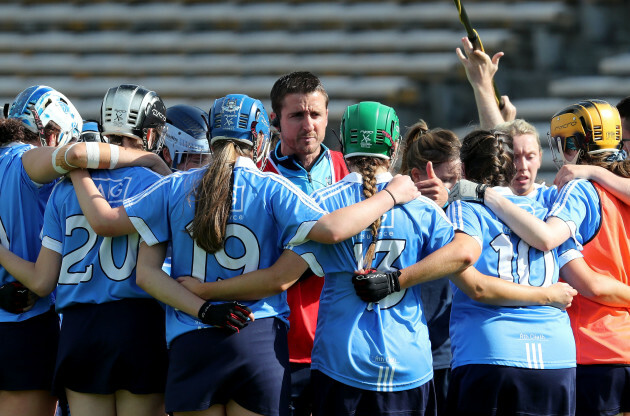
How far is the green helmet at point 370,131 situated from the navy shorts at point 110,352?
3.28 ft

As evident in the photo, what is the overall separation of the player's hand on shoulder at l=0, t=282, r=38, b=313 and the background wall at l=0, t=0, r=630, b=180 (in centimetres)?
625

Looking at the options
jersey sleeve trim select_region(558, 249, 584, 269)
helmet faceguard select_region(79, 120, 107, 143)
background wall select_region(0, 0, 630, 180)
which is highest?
background wall select_region(0, 0, 630, 180)

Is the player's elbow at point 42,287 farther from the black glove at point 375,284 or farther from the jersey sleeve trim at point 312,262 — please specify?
the black glove at point 375,284

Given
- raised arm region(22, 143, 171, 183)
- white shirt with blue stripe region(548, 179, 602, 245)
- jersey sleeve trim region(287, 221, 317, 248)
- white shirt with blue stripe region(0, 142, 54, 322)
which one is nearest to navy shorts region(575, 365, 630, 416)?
white shirt with blue stripe region(548, 179, 602, 245)

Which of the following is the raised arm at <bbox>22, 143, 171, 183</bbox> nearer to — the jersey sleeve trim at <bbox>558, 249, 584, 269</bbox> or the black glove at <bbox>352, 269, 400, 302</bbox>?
the black glove at <bbox>352, 269, 400, 302</bbox>

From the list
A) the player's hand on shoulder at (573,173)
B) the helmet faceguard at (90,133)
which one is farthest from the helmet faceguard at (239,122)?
the helmet faceguard at (90,133)

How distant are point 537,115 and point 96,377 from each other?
7104 millimetres

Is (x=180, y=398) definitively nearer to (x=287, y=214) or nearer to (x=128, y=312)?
(x=128, y=312)

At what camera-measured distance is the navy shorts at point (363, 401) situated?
2.97m

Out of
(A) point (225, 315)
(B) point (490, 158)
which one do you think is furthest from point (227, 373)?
(B) point (490, 158)

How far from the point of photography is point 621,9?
968cm

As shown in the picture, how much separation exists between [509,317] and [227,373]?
3.59ft

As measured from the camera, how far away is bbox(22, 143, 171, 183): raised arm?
315cm

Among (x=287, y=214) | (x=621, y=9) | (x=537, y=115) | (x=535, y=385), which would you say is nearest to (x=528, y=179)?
(x=535, y=385)
